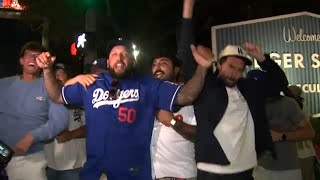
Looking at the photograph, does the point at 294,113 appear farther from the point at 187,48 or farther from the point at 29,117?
the point at 29,117

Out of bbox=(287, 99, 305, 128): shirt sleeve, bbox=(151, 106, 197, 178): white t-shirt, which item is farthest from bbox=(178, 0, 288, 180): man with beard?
bbox=(287, 99, 305, 128): shirt sleeve

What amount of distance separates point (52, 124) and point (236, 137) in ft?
5.92

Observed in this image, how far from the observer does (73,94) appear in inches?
173

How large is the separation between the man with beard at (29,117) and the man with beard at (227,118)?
1.43m

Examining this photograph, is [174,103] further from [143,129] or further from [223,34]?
[223,34]

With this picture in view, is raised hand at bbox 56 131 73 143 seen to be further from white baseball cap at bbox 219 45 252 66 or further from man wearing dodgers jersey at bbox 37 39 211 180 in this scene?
white baseball cap at bbox 219 45 252 66

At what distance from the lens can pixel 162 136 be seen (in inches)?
192

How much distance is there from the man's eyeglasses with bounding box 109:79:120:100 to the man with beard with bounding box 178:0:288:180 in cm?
68

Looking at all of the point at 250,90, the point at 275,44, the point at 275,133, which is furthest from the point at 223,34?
the point at 250,90

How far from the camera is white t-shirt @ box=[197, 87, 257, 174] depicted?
441 cm

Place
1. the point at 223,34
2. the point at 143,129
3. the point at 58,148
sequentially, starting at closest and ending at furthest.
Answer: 1. the point at 143,129
2. the point at 58,148
3. the point at 223,34

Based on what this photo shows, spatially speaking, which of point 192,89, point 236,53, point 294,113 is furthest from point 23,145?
point 294,113

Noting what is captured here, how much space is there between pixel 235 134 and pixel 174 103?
0.66 meters

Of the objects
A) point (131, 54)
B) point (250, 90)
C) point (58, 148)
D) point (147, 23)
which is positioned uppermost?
point (147, 23)
